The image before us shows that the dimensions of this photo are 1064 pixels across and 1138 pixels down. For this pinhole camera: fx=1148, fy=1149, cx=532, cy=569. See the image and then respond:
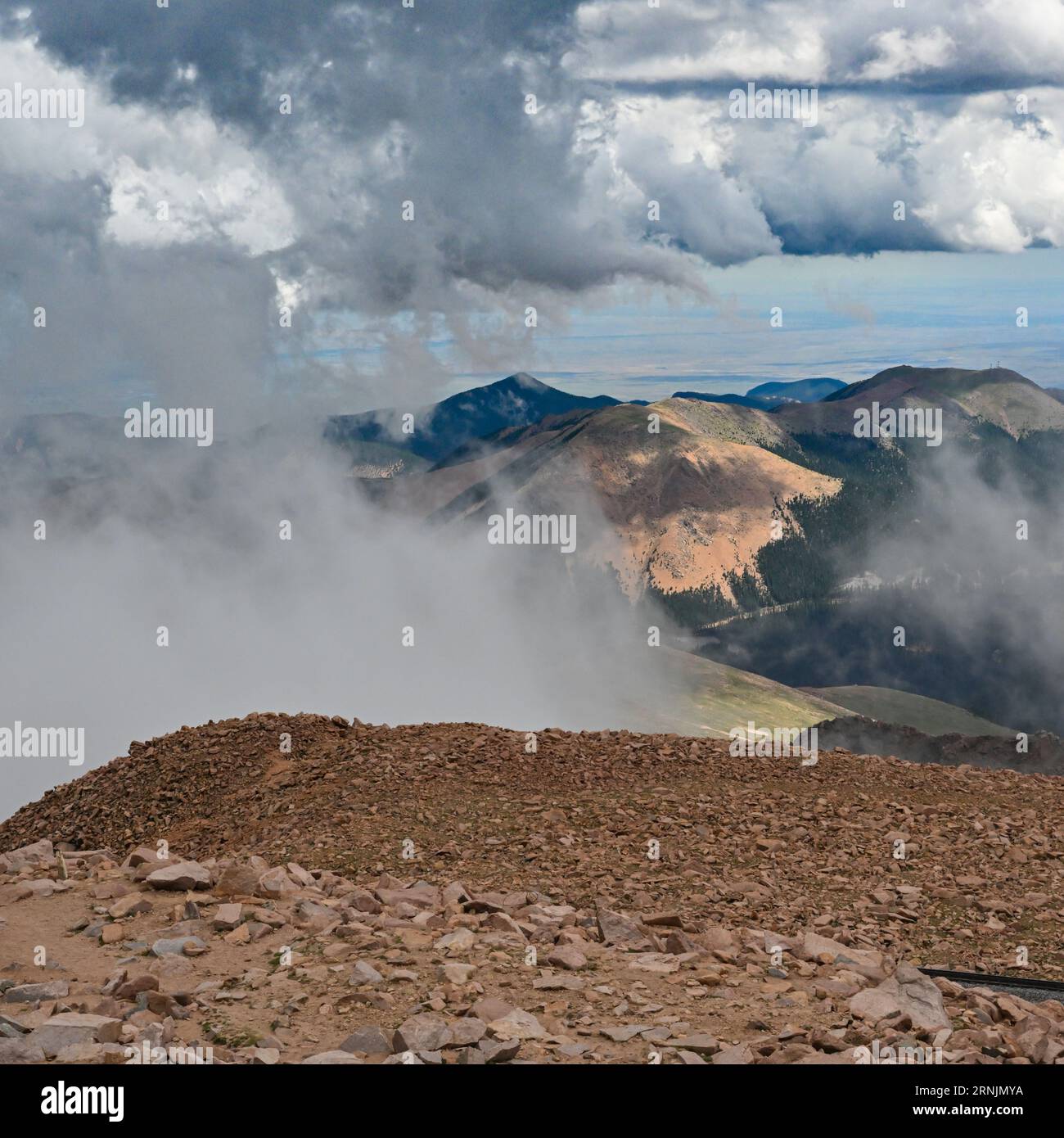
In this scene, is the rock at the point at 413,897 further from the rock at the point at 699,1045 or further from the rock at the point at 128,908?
the rock at the point at 699,1045

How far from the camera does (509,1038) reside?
37.8 feet

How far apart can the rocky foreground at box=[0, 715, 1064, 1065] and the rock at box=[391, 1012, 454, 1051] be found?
0.03 m

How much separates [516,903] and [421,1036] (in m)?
7.05

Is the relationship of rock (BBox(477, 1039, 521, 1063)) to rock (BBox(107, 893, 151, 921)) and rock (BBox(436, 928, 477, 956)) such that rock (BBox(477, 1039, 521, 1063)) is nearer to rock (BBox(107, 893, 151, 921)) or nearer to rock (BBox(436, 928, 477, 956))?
rock (BBox(436, 928, 477, 956))

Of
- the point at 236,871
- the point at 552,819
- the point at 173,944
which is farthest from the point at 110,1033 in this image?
the point at 552,819

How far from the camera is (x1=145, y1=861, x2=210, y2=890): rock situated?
17125 millimetres

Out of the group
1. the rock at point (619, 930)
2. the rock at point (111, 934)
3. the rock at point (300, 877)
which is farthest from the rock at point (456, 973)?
the rock at point (300, 877)

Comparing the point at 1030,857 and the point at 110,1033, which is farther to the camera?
the point at 1030,857

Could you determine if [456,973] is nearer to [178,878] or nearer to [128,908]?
[128,908]

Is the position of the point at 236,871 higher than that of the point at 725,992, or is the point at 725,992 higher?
the point at 236,871

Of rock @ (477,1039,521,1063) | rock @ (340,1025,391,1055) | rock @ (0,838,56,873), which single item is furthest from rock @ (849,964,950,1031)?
rock @ (0,838,56,873)

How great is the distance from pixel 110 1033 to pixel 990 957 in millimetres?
13644

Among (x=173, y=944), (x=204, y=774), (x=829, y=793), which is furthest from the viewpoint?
(x=204, y=774)

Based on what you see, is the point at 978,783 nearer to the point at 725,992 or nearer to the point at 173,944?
the point at 725,992
